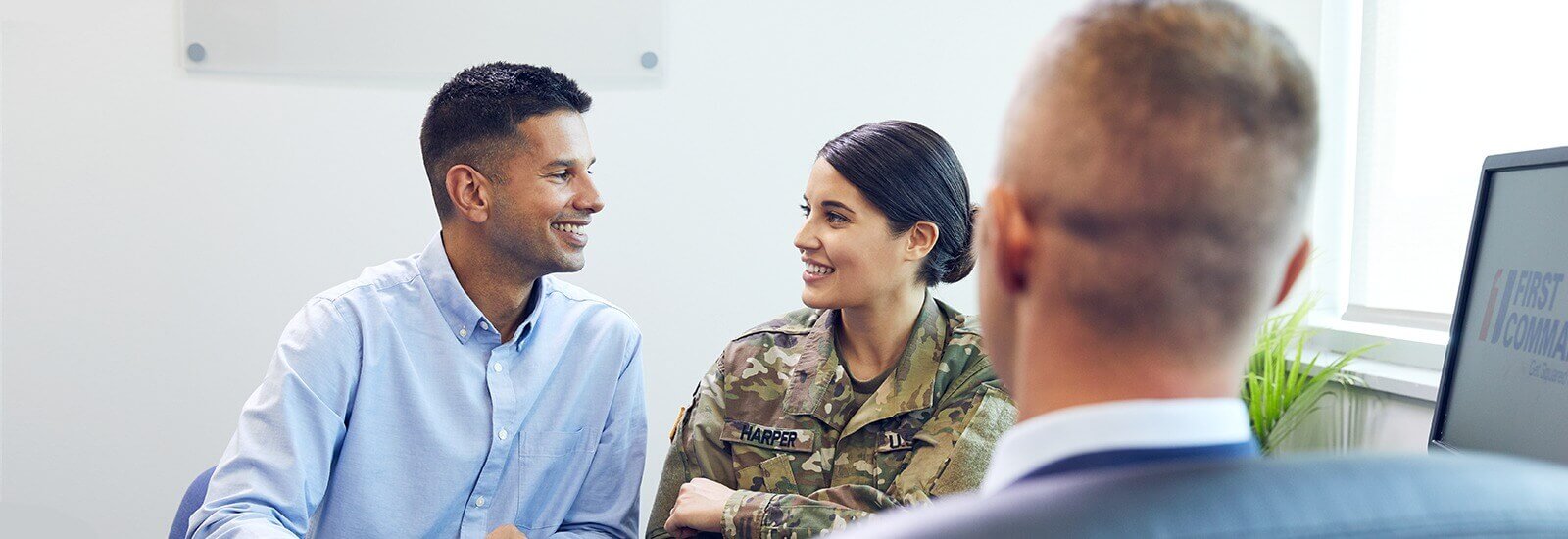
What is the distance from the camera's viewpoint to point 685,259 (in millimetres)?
3053

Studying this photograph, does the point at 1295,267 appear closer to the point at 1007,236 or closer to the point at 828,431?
the point at 1007,236

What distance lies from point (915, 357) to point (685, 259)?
4.07 ft

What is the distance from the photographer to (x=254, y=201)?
111 inches

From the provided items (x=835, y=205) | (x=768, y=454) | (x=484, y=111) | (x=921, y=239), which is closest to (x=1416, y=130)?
(x=921, y=239)

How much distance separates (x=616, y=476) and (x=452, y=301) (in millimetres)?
398

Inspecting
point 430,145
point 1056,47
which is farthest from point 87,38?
point 1056,47

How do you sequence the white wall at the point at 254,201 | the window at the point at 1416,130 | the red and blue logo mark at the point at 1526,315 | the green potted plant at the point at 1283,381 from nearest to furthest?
the red and blue logo mark at the point at 1526,315 → the window at the point at 1416,130 → the green potted plant at the point at 1283,381 → the white wall at the point at 254,201

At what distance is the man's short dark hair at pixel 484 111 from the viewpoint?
2051 mm

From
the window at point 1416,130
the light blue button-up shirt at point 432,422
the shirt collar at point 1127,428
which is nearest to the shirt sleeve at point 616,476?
the light blue button-up shirt at point 432,422

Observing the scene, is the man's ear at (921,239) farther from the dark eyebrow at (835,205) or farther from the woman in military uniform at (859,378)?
the dark eyebrow at (835,205)

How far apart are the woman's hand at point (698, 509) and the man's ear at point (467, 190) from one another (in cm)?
61

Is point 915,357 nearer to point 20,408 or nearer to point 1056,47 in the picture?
point 1056,47

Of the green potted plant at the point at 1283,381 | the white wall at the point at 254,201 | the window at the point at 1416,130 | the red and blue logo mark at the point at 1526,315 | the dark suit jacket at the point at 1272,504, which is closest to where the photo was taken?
the dark suit jacket at the point at 1272,504

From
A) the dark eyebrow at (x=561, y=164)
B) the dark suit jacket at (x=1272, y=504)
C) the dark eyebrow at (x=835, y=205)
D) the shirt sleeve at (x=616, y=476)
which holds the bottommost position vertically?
the shirt sleeve at (x=616, y=476)
